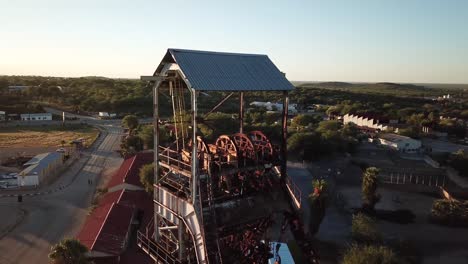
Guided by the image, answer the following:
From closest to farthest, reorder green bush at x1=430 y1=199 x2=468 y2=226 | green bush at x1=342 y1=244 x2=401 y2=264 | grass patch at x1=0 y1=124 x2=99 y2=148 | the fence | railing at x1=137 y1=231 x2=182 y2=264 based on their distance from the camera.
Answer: railing at x1=137 y1=231 x2=182 y2=264 → green bush at x1=342 y1=244 x2=401 y2=264 → green bush at x1=430 y1=199 x2=468 y2=226 → the fence → grass patch at x1=0 y1=124 x2=99 y2=148

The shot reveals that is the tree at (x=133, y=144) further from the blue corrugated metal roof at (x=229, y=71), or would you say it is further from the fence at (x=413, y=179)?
the blue corrugated metal roof at (x=229, y=71)

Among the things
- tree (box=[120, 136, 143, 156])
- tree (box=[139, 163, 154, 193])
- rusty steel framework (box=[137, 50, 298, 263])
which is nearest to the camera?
rusty steel framework (box=[137, 50, 298, 263])

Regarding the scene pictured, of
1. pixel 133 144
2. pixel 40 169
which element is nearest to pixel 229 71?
pixel 40 169

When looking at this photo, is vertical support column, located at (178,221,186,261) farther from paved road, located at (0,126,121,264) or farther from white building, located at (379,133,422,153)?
white building, located at (379,133,422,153)

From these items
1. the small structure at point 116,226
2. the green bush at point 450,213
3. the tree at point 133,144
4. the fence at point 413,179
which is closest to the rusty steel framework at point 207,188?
the small structure at point 116,226

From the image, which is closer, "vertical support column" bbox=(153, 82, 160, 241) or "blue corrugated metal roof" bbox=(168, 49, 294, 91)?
"blue corrugated metal roof" bbox=(168, 49, 294, 91)

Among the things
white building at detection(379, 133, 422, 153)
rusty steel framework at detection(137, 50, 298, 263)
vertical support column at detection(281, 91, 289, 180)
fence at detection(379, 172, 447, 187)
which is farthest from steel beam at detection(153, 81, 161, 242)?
white building at detection(379, 133, 422, 153)

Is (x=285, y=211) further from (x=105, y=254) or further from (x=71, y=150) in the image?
(x=71, y=150)
